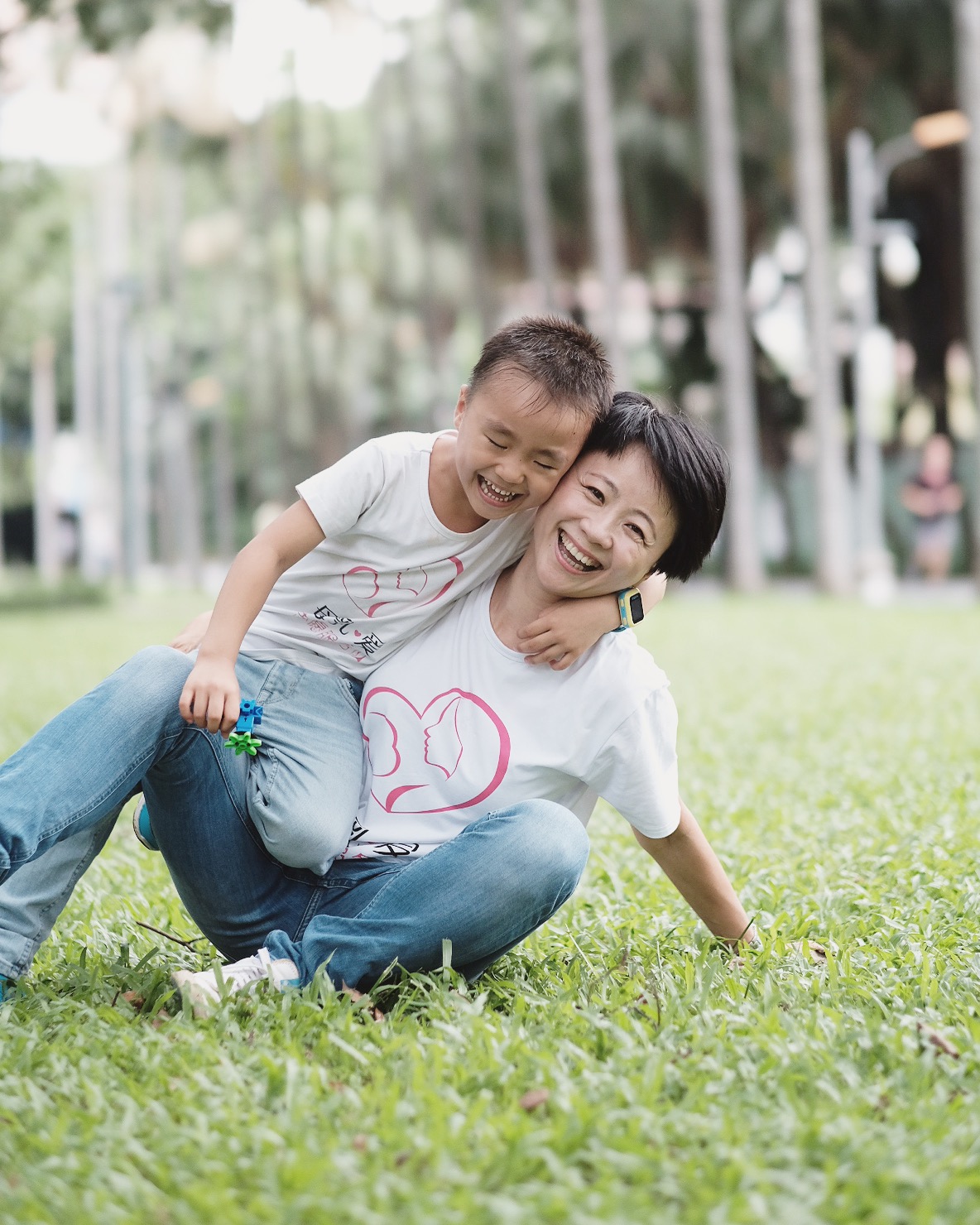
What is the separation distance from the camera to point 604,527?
9.62 feet

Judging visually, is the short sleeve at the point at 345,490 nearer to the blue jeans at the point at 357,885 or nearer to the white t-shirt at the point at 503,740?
the white t-shirt at the point at 503,740

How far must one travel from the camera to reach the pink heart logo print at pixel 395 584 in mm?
3236

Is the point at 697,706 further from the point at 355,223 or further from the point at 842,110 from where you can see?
the point at 355,223

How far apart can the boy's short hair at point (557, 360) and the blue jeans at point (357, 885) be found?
80cm

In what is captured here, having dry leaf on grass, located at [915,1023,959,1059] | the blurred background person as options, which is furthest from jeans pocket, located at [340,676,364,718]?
the blurred background person

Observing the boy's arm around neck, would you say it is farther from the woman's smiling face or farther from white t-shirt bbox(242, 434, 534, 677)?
white t-shirt bbox(242, 434, 534, 677)

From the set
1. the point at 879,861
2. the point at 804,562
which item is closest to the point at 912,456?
the point at 804,562

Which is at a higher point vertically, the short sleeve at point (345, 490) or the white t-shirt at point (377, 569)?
the short sleeve at point (345, 490)

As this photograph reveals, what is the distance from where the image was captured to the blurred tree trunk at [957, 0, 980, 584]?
16.3 meters

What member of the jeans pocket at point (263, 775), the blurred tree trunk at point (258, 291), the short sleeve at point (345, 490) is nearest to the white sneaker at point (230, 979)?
the jeans pocket at point (263, 775)

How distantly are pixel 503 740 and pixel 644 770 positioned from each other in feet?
0.95

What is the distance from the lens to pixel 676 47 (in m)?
23.8

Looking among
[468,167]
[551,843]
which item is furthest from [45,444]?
[551,843]

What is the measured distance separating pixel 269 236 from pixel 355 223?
2262mm
